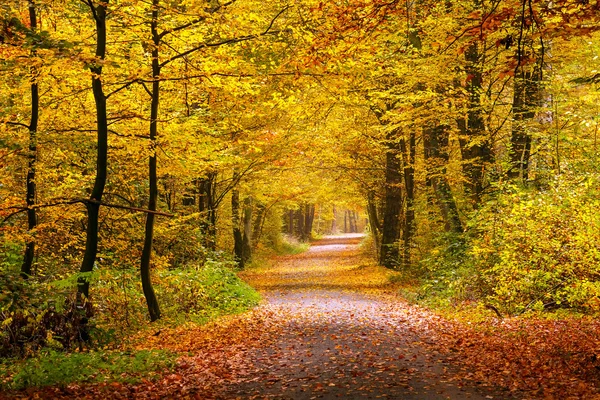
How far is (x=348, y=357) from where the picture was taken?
959 centimetres

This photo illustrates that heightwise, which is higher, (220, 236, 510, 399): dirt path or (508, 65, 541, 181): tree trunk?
(508, 65, 541, 181): tree trunk

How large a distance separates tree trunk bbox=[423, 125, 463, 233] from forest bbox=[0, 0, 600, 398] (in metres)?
0.16

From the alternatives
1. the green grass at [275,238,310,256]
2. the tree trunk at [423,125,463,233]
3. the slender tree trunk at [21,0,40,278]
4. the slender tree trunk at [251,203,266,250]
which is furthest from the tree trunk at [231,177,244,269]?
the slender tree trunk at [21,0,40,278]

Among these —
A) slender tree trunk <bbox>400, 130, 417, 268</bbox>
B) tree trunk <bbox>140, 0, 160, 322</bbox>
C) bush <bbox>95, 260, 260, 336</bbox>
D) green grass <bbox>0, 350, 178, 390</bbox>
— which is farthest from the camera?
slender tree trunk <bbox>400, 130, 417, 268</bbox>

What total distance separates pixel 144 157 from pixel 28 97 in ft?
9.39

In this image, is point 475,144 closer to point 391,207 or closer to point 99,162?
point 99,162

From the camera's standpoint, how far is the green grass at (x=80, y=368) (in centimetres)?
769

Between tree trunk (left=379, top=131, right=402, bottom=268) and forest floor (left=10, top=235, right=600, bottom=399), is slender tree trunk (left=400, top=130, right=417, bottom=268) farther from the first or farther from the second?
forest floor (left=10, top=235, right=600, bottom=399)

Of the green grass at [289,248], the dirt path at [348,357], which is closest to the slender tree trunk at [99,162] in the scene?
the dirt path at [348,357]

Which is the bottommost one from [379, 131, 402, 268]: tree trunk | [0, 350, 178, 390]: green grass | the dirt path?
the dirt path

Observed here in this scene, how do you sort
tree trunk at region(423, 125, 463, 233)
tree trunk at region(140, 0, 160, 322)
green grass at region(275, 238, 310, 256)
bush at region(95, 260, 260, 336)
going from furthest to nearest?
green grass at region(275, 238, 310, 256) < tree trunk at region(423, 125, 463, 233) < bush at region(95, 260, 260, 336) < tree trunk at region(140, 0, 160, 322)

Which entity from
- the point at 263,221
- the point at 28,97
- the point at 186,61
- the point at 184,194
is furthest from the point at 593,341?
the point at 263,221

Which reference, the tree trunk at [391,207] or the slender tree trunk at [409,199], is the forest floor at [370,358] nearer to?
the slender tree trunk at [409,199]

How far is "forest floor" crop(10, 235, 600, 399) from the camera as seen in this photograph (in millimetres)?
7410
